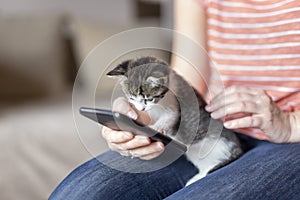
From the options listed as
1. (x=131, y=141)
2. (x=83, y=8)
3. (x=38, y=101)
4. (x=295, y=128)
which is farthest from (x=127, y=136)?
(x=83, y=8)

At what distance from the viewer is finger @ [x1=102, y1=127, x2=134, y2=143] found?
0.67 meters

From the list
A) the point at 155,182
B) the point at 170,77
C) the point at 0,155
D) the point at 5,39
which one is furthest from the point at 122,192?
the point at 5,39

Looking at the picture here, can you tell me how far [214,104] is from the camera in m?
0.74

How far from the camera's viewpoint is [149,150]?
2.26ft

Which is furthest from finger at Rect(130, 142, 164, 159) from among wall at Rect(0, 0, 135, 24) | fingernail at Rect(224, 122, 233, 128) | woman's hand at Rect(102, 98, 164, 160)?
wall at Rect(0, 0, 135, 24)

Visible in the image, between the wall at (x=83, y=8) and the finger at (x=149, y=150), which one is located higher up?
the wall at (x=83, y=8)

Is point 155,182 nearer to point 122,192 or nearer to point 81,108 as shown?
point 122,192

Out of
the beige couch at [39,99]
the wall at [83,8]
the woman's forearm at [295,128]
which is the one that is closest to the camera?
the woman's forearm at [295,128]

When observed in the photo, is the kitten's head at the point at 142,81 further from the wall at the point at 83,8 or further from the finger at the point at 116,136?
the wall at the point at 83,8

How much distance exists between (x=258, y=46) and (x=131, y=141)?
300 millimetres

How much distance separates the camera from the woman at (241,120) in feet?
2.15

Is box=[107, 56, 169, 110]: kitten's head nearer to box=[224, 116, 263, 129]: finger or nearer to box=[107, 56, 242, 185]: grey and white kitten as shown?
box=[107, 56, 242, 185]: grey and white kitten

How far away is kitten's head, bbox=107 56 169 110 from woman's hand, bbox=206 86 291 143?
0.12 metres

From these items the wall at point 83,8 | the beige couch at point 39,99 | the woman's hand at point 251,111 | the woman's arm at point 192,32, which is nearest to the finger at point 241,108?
the woman's hand at point 251,111
